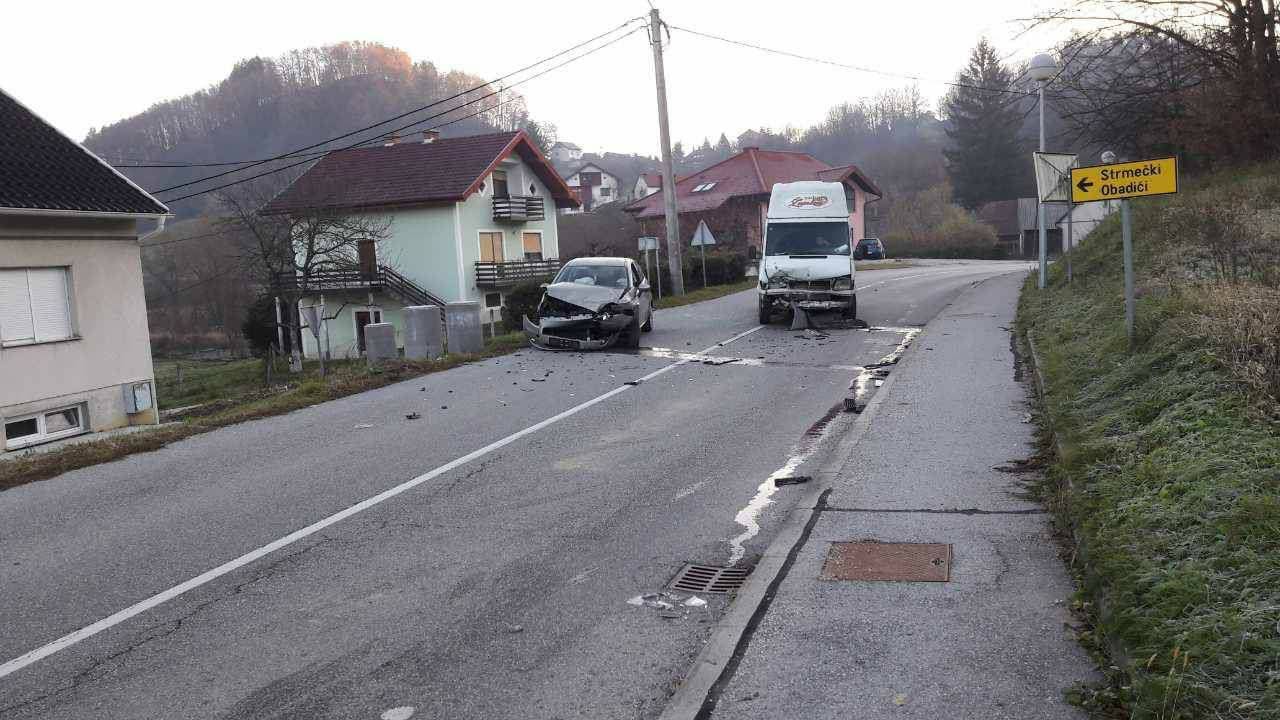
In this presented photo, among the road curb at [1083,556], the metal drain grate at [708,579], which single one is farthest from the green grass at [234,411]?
the road curb at [1083,556]

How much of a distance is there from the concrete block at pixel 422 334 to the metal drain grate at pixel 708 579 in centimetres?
1283

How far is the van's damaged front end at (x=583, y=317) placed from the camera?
1748 cm

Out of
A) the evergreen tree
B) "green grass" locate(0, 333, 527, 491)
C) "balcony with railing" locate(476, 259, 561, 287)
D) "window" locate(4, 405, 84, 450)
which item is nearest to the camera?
"green grass" locate(0, 333, 527, 491)

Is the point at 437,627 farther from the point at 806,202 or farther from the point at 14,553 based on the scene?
the point at 806,202

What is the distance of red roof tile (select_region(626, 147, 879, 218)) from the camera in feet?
194

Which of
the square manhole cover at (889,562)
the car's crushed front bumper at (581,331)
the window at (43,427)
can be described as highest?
the car's crushed front bumper at (581,331)

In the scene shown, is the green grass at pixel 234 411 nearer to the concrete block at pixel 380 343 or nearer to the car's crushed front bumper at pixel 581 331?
the concrete block at pixel 380 343

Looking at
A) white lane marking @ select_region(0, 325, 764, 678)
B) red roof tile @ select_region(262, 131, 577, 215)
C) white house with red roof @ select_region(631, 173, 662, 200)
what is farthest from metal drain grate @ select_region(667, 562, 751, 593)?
white house with red roof @ select_region(631, 173, 662, 200)

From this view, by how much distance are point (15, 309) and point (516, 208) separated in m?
28.7

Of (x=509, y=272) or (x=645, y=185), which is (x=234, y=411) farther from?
(x=645, y=185)

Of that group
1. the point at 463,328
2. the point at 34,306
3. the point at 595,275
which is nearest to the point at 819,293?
the point at 595,275

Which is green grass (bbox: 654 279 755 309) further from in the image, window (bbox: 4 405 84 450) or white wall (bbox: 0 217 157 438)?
window (bbox: 4 405 84 450)

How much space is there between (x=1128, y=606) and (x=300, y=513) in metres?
5.54

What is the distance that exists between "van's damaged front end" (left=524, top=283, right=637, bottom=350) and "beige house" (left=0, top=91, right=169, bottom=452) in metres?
8.12
